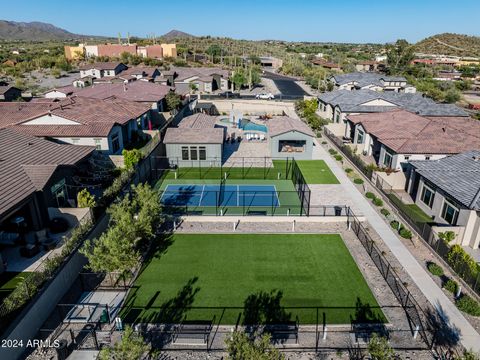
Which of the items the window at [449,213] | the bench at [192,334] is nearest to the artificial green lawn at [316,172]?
the window at [449,213]

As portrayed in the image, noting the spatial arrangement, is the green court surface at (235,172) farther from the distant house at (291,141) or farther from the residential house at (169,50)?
the residential house at (169,50)

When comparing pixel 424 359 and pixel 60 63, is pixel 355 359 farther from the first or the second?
pixel 60 63

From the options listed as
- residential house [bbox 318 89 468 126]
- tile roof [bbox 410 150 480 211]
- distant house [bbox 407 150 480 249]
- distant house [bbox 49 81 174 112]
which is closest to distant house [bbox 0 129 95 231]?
distant house [bbox 49 81 174 112]

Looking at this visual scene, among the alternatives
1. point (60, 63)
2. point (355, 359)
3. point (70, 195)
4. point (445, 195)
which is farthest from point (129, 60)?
point (355, 359)

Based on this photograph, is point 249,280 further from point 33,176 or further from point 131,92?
point 131,92

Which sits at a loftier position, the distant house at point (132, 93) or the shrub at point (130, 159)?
the distant house at point (132, 93)

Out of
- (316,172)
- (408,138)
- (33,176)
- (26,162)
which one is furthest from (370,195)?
(26,162)
